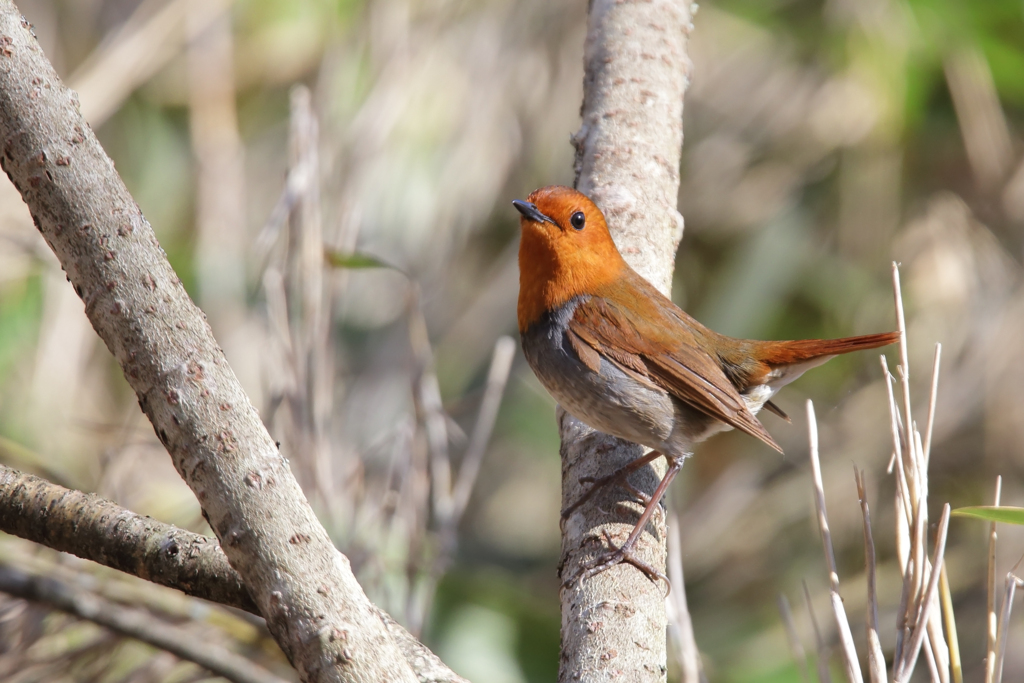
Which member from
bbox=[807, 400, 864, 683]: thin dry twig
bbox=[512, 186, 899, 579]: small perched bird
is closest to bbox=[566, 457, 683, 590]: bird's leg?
bbox=[512, 186, 899, 579]: small perched bird

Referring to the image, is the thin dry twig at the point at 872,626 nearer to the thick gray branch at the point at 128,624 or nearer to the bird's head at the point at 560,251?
the bird's head at the point at 560,251

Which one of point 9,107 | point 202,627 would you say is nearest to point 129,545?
point 9,107

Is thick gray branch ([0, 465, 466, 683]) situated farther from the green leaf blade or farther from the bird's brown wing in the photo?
the bird's brown wing

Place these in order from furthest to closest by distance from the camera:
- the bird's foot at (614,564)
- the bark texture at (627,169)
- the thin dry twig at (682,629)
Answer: the bark texture at (627,169)
the bird's foot at (614,564)
the thin dry twig at (682,629)

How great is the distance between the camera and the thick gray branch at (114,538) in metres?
1.63

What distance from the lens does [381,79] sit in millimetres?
4727

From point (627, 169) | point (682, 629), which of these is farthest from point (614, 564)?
point (627, 169)

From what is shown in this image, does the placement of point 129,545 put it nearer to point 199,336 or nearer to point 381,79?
point 199,336

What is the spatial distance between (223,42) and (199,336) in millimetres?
4217

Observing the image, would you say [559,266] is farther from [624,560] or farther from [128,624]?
[128,624]

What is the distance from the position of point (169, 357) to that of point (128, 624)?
4.23ft

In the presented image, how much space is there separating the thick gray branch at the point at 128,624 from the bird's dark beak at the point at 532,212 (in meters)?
1.53

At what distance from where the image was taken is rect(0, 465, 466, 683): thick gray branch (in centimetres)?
163

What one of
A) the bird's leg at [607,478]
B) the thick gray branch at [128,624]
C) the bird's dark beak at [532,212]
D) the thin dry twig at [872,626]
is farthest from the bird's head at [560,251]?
the thick gray branch at [128,624]
